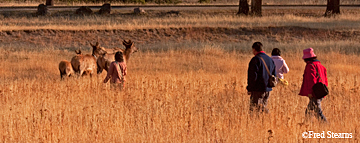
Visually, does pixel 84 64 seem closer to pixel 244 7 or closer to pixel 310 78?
pixel 310 78

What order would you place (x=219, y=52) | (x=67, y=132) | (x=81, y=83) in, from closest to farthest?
(x=67, y=132) < (x=81, y=83) < (x=219, y=52)

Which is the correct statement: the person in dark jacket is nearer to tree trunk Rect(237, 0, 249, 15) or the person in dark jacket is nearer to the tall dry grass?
the tall dry grass

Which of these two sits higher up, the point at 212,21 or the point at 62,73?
the point at 212,21

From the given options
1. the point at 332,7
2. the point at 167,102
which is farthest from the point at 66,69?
the point at 332,7

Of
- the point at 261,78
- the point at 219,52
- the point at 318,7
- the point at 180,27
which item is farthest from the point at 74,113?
the point at 318,7

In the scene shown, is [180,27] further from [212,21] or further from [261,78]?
[261,78]

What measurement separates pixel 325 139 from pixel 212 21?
2376cm

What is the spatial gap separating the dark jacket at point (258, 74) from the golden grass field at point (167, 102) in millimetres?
500

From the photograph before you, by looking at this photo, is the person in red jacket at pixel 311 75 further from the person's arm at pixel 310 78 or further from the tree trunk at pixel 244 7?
the tree trunk at pixel 244 7

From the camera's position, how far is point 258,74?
9227mm

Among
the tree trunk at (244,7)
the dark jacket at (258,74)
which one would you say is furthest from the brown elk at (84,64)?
the tree trunk at (244,7)

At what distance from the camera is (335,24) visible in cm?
3108

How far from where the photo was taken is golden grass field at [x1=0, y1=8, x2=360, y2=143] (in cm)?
858

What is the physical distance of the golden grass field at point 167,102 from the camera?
8578mm
